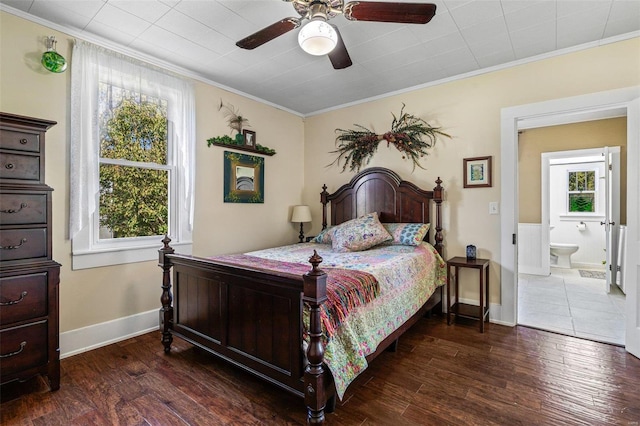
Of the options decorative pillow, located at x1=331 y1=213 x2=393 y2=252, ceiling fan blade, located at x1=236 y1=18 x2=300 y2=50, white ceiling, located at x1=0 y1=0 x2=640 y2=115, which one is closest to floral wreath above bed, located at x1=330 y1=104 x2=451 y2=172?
white ceiling, located at x1=0 y1=0 x2=640 y2=115

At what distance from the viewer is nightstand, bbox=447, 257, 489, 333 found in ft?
9.41

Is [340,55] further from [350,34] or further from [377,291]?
[377,291]

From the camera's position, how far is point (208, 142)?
335cm

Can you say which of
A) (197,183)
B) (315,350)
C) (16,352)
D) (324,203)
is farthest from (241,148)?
(315,350)

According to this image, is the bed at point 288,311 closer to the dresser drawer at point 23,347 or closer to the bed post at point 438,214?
the bed post at point 438,214

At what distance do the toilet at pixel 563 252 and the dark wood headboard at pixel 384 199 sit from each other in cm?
376

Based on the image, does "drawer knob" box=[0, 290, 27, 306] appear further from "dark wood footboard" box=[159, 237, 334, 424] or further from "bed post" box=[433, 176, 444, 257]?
"bed post" box=[433, 176, 444, 257]

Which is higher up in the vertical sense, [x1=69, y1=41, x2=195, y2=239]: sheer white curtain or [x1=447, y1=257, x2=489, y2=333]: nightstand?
[x1=69, y1=41, x2=195, y2=239]: sheer white curtain

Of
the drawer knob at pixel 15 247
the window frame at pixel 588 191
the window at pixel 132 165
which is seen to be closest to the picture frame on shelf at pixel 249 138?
the window at pixel 132 165

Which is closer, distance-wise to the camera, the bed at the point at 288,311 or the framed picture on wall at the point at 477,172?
the bed at the point at 288,311

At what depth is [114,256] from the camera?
2674mm

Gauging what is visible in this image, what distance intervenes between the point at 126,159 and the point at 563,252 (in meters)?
6.98

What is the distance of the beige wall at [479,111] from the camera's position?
102 inches

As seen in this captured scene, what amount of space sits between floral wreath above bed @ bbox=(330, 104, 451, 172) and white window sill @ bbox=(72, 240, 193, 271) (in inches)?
92.3
